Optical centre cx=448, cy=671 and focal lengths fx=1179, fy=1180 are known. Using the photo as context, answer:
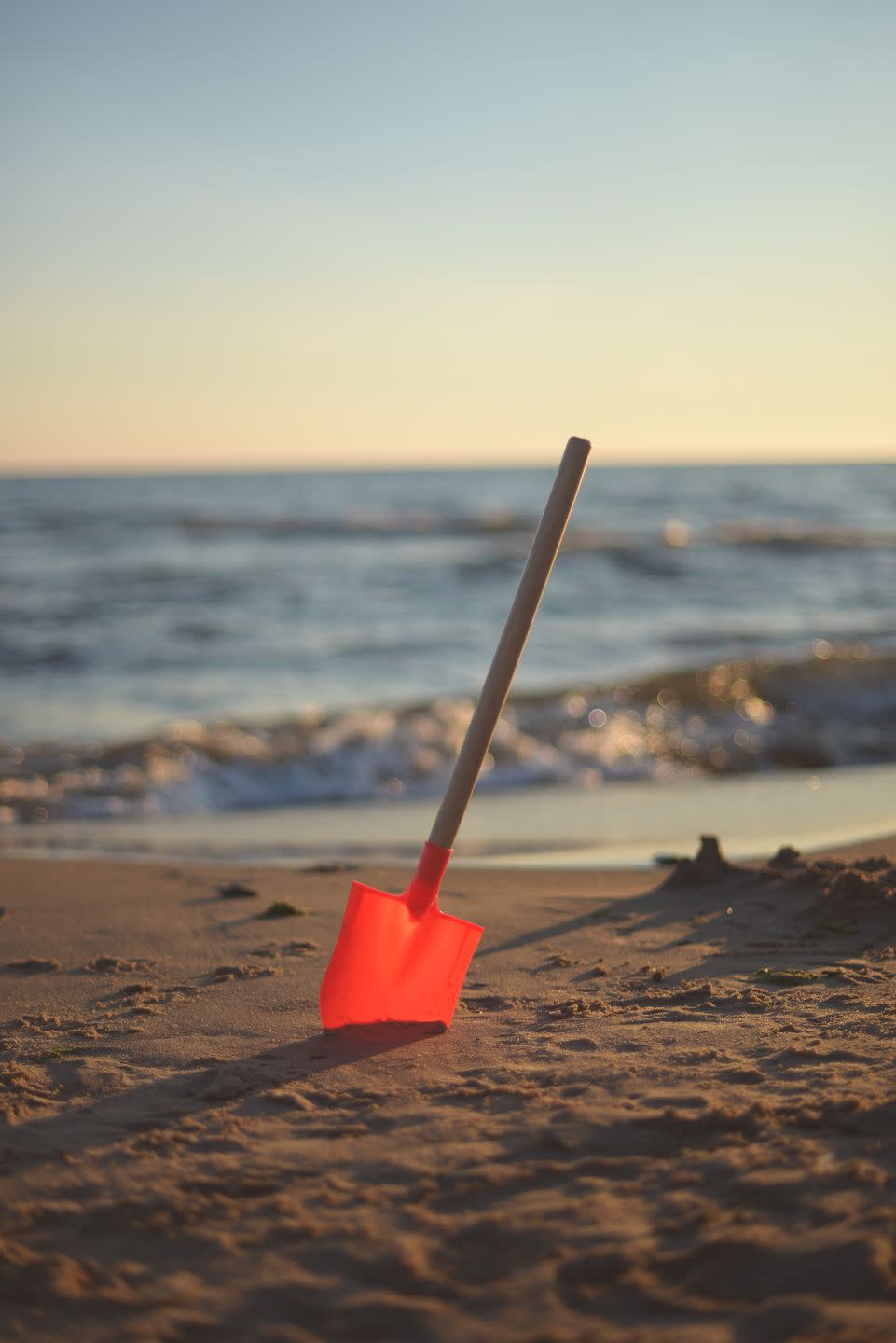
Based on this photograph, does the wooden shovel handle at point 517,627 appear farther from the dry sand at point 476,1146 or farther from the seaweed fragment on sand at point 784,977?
the seaweed fragment on sand at point 784,977

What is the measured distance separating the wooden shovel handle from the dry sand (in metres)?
0.54

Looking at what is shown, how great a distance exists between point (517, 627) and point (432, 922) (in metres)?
0.65

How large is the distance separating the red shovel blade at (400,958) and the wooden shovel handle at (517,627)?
15 centimetres

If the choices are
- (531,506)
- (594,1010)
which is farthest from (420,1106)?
(531,506)

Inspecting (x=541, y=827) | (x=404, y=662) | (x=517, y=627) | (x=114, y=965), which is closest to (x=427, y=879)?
(x=517, y=627)

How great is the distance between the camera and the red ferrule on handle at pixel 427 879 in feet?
7.98

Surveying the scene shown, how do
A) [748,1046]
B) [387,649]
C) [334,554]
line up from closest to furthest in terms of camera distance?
[748,1046]
[387,649]
[334,554]

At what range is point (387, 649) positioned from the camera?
11.3 m

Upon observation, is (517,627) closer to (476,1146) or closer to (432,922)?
(432,922)

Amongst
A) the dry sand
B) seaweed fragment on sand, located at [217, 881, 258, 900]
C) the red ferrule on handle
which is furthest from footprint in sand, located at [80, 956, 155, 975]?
the red ferrule on handle

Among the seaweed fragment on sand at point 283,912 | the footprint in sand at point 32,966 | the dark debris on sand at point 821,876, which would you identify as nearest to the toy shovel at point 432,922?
the footprint in sand at point 32,966

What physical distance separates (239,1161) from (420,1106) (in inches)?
13.7

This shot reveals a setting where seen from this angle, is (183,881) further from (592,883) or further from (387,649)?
(387,649)

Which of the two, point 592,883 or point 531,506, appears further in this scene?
point 531,506
